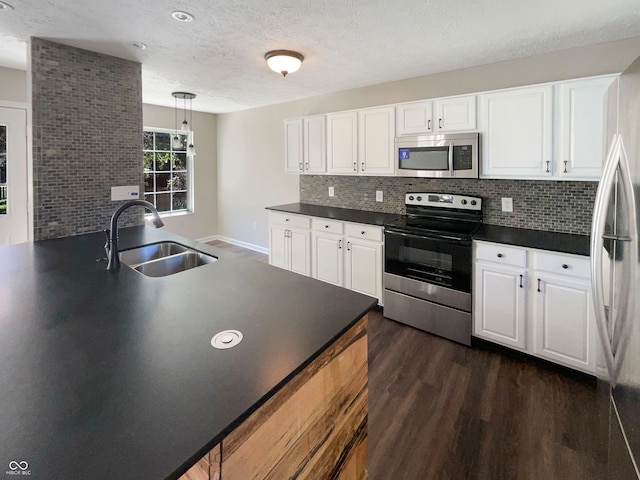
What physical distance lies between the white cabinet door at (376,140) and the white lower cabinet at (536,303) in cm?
133

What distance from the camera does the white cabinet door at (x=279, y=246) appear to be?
4227 millimetres

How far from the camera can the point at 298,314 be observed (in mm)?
1271

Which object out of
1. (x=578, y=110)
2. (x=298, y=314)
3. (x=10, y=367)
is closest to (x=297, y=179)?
(x=578, y=110)

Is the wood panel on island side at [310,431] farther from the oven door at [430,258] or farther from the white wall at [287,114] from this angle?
the white wall at [287,114]

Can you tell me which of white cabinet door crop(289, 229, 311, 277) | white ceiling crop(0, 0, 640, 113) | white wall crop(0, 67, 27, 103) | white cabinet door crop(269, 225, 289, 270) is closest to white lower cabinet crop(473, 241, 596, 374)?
white ceiling crop(0, 0, 640, 113)

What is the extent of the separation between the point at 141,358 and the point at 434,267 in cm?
249

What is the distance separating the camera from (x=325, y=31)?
96.9 inches

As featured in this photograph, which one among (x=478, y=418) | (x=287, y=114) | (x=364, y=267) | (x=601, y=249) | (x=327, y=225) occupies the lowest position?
(x=478, y=418)

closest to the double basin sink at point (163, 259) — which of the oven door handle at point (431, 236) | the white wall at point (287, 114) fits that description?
the oven door handle at point (431, 236)

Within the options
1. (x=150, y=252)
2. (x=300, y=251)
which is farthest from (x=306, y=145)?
(x=150, y=252)

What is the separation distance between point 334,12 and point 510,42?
1.49 metres

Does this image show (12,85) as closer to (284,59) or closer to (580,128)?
(284,59)

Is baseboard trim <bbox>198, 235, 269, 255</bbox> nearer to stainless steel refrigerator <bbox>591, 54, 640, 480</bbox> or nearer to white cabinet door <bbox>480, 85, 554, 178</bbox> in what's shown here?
white cabinet door <bbox>480, 85, 554, 178</bbox>

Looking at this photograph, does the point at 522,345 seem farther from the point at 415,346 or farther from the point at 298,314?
the point at 298,314
